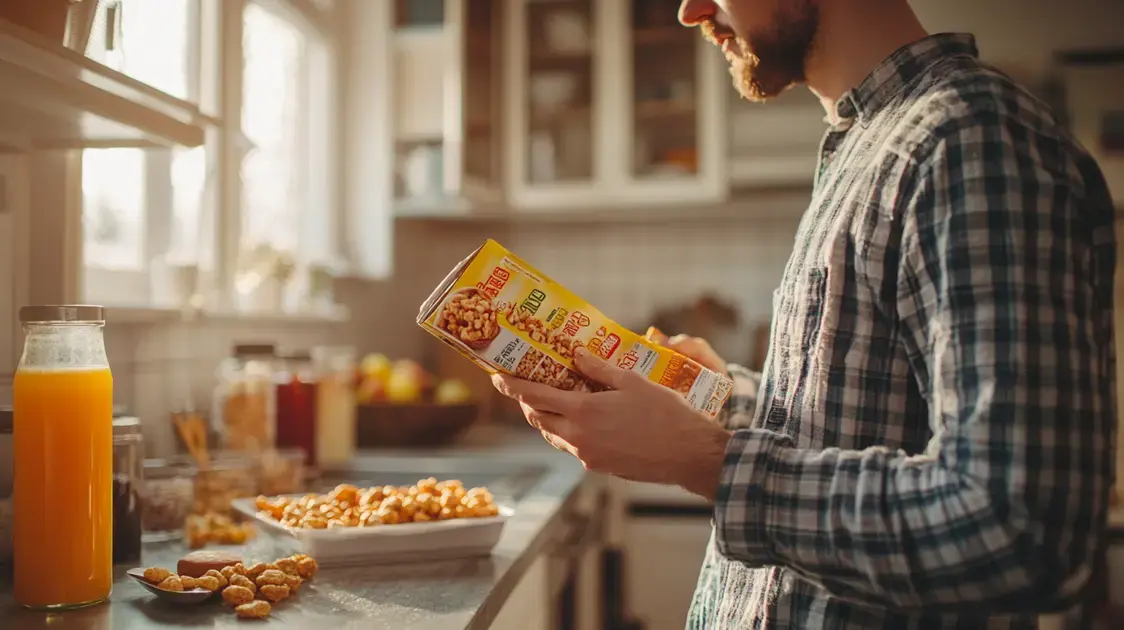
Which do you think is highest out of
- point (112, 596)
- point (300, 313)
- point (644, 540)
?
point (300, 313)

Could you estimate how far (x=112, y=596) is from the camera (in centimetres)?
93

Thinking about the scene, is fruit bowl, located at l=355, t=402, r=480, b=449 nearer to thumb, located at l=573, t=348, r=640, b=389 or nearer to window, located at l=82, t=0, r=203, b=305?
window, located at l=82, t=0, r=203, b=305

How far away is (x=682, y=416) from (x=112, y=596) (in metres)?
0.60

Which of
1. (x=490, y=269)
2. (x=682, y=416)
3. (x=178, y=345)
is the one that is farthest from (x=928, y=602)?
(x=178, y=345)

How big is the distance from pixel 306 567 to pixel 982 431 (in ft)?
2.24

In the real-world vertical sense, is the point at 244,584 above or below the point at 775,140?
below

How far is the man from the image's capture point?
25.2 inches

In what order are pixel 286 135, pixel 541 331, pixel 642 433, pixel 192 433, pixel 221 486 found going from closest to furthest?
1. pixel 642 433
2. pixel 541 331
3. pixel 221 486
4. pixel 192 433
5. pixel 286 135

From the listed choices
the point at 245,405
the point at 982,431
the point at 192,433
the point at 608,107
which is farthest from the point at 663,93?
the point at 982,431

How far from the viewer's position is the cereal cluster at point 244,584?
0.87 m

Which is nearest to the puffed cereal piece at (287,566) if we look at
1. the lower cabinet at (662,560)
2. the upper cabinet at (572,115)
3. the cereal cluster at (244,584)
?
the cereal cluster at (244,584)

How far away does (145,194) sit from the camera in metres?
1.79

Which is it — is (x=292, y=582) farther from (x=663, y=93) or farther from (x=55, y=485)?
(x=663, y=93)

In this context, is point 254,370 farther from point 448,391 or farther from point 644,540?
point 644,540
